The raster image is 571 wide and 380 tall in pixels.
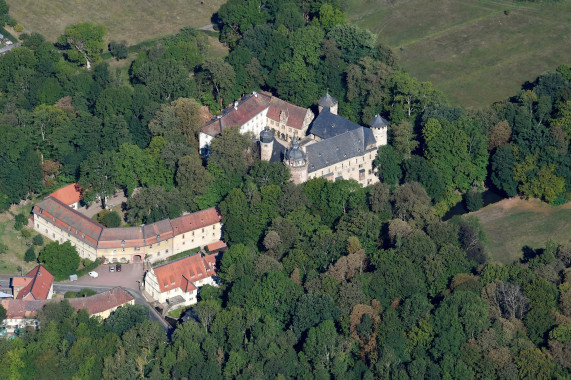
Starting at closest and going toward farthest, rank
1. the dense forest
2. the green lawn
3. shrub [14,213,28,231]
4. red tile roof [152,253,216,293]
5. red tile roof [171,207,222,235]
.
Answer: the dense forest < red tile roof [152,253,216,293] < the green lawn < red tile roof [171,207,222,235] < shrub [14,213,28,231]

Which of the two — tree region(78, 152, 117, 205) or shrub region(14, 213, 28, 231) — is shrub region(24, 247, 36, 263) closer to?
shrub region(14, 213, 28, 231)

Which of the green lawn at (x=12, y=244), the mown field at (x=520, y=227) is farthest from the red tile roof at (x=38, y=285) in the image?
the mown field at (x=520, y=227)

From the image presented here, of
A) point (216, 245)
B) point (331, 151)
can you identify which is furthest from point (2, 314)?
point (331, 151)

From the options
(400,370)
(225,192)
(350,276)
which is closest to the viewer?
(400,370)

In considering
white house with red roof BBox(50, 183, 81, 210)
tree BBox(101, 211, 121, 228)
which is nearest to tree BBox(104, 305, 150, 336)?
tree BBox(101, 211, 121, 228)

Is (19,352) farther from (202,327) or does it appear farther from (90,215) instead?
(90,215)

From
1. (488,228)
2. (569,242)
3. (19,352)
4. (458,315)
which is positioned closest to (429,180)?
(488,228)

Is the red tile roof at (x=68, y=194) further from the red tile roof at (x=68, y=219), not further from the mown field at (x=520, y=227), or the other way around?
the mown field at (x=520, y=227)

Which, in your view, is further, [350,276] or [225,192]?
[225,192]
